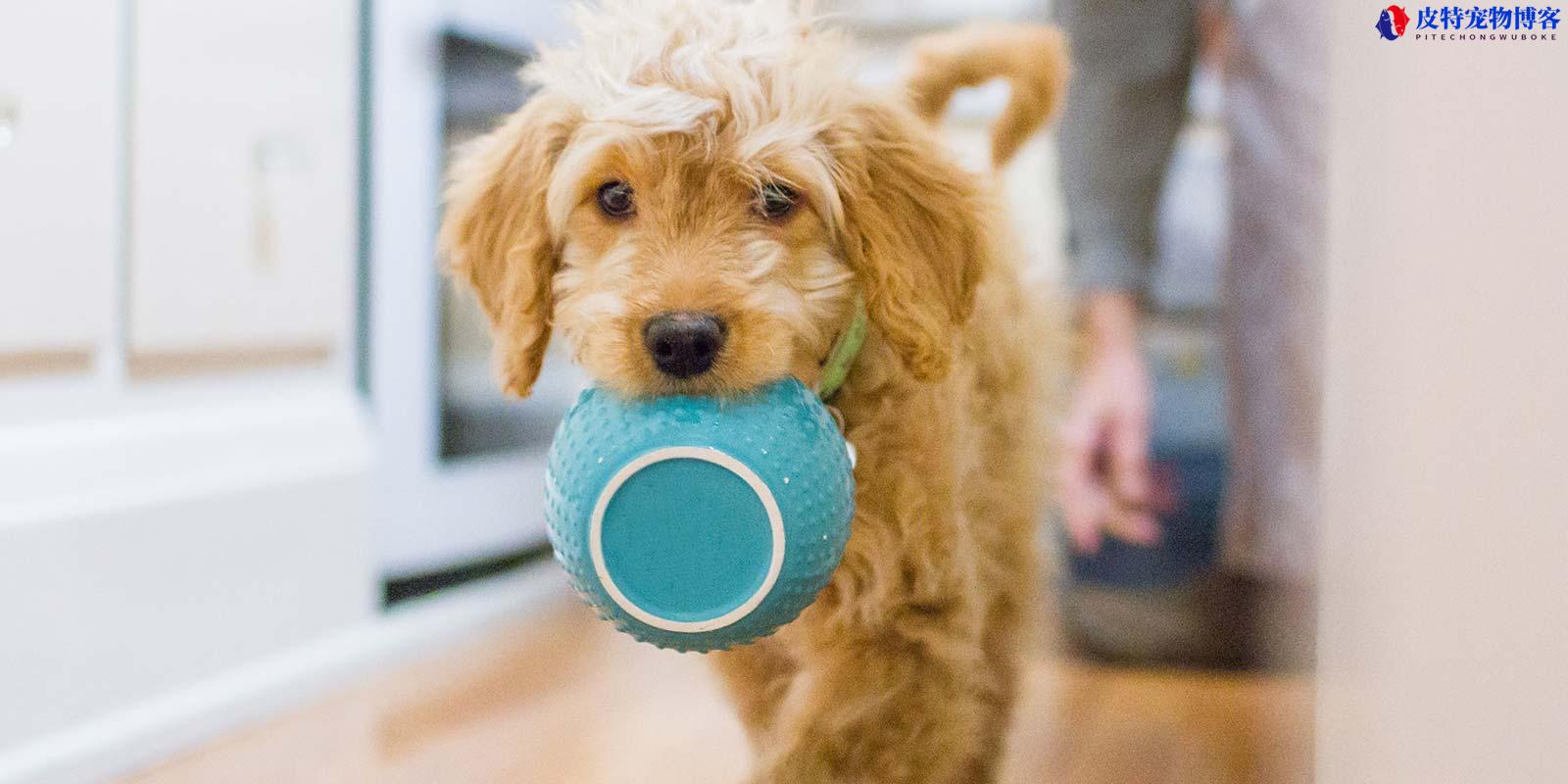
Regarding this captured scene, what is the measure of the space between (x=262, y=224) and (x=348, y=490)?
475 millimetres

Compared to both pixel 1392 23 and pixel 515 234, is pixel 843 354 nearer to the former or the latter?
pixel 515 234

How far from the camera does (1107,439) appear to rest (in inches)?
88.4

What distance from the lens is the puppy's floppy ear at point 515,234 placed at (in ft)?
3.77

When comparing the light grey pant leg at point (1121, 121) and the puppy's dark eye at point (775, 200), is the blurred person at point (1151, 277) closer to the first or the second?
the light grey pant leg at point (1121, 121)

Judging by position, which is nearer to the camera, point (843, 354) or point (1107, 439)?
point (843, 354)

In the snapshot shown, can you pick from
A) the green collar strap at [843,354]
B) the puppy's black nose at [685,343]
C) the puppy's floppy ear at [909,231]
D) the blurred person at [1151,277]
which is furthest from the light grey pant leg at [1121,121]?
the puppy's black nose at [685,343]

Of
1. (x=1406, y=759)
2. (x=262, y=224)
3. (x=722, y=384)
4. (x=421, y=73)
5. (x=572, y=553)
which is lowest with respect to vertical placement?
(x=1406, y=759)

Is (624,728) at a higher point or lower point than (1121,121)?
lower

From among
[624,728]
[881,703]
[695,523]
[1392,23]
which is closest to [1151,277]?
[624,728]

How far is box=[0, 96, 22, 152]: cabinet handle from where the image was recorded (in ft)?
4.60

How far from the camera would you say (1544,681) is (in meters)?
0.72

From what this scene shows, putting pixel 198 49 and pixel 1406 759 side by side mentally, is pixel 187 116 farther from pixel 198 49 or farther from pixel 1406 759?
pixel 1406 759

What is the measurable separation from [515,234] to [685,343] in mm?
344

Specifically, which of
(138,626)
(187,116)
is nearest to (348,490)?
(138,626)
